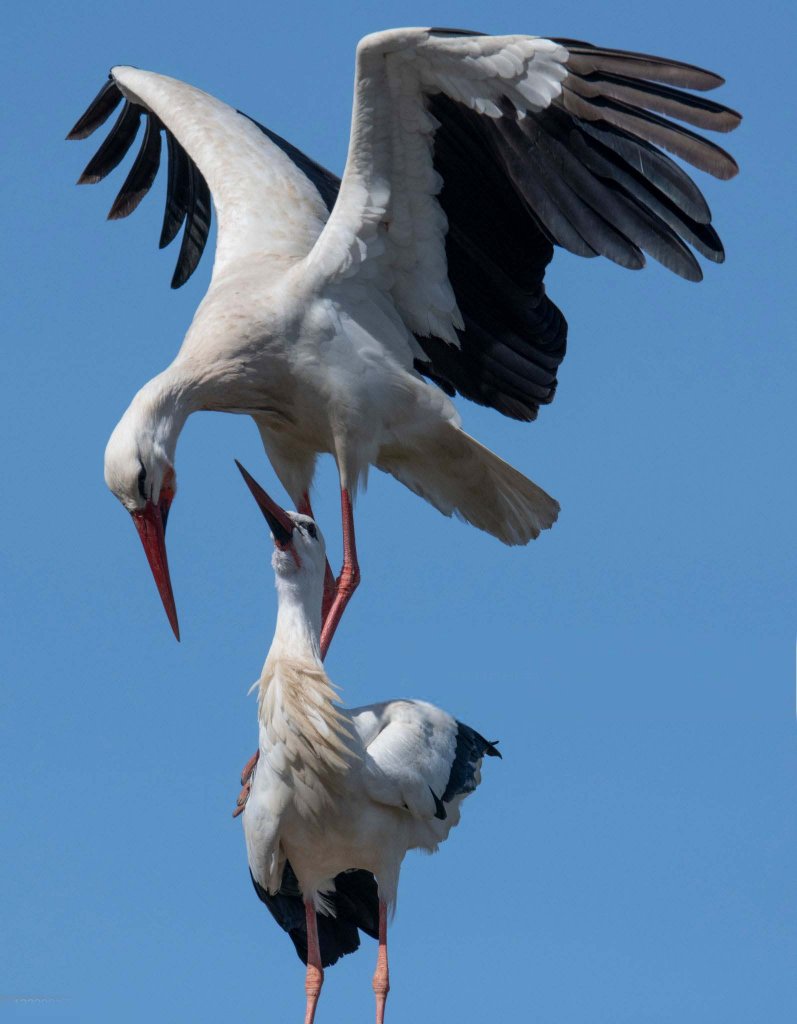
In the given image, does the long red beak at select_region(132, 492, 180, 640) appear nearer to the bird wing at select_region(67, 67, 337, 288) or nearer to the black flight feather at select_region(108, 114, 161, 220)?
the bird wing at select_region(67, 67, 337, 288)

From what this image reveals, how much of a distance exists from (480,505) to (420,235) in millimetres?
1258

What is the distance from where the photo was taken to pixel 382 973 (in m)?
8.30

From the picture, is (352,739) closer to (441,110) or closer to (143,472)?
(143,472)

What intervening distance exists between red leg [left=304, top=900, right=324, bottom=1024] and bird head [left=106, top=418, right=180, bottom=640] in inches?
50.3

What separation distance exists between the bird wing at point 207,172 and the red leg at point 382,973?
3.02 meters

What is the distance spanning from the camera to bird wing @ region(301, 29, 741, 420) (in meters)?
8.45

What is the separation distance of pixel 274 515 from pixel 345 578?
157cm

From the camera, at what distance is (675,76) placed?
8266 mm

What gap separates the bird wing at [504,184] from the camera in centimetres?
845

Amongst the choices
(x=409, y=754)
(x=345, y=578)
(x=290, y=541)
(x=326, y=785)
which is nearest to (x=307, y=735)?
(x=326, y=785)

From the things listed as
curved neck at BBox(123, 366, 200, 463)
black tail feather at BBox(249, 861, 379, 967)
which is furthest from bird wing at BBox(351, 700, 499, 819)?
curved neck at BBox(123, 366, 200, 463)

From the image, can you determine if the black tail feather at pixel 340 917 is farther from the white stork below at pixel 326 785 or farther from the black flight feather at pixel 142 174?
the black flight feather at pixel 142 174

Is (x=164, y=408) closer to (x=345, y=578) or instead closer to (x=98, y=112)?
(x=345, y=578)

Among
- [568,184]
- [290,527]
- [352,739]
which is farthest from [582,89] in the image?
[352,739]
